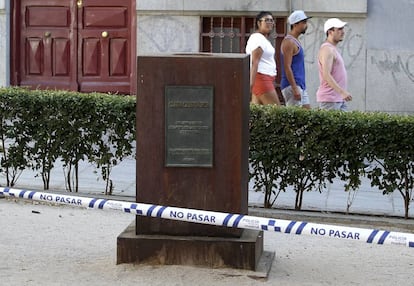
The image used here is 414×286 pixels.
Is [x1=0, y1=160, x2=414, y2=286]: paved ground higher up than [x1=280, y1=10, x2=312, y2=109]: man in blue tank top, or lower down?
lower down

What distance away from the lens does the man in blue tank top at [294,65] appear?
11.4 metres

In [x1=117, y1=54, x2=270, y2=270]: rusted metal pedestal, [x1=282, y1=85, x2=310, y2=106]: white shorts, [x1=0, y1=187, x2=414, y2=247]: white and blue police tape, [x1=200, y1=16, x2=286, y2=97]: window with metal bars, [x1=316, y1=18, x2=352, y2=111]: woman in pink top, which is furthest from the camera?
[x1=200, y1=16, x2=286, y2=97]: window with metal bars

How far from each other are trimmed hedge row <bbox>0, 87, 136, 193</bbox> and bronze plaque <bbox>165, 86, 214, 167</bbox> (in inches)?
108

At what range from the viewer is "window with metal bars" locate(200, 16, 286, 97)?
1524 cm

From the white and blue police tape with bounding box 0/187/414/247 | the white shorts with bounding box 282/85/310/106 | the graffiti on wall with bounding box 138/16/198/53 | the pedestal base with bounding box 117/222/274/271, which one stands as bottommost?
the pedestal base with bounding box 117/222/274/271

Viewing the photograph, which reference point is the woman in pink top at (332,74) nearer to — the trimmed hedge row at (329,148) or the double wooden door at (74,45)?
the trimmed hedge row at (329,148)

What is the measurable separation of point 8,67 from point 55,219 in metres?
7.67

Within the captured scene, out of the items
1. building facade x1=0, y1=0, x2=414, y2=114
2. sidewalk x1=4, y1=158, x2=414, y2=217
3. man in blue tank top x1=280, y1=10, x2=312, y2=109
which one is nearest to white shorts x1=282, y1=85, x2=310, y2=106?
man in blue tank top x1=280, y1=10, x2=312, y2=109

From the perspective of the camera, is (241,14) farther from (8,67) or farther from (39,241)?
(39,241)

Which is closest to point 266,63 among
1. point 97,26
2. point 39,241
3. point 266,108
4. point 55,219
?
point 266,108

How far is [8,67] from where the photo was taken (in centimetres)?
1602

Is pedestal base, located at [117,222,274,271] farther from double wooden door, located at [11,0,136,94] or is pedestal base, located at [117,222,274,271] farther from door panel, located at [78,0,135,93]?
door panel, located at [78,0,135,93]

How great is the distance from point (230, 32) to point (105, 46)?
2.04 metres

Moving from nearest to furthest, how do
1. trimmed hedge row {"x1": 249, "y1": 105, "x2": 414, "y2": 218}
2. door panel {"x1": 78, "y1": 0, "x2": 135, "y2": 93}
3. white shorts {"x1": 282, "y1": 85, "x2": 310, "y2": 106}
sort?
trimmed hedge row {"x1": 249, "y1": 105, "x2": 414, "y2": 218}
white shorts {"x1": 282, "y1": 85, "x2": 310, "y2": 106}
door panel {"x1": 78, "y1": 0, "x2": 135, "y2": 93}
